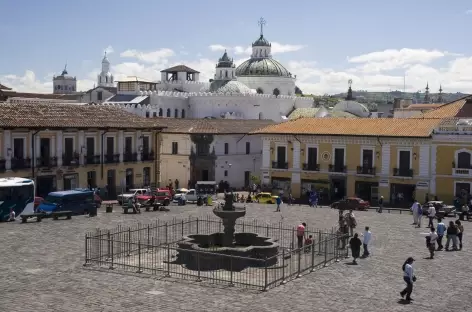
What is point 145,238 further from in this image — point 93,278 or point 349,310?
point 349,310

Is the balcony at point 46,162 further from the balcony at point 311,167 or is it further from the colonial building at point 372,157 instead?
the balcony at point 311,167

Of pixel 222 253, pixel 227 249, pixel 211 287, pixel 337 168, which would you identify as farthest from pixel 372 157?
pixel 211 287

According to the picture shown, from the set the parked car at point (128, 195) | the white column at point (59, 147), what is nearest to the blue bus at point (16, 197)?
the parked car at point (128, 195)

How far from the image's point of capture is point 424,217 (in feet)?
114

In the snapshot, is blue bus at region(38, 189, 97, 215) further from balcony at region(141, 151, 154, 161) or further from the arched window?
the arched window

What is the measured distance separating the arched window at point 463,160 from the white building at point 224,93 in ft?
100

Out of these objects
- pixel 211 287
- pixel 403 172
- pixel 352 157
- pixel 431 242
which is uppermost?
pixel 352 157

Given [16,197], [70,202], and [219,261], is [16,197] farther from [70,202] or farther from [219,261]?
[219,261]

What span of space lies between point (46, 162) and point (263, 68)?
4507cm

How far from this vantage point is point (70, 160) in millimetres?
39562

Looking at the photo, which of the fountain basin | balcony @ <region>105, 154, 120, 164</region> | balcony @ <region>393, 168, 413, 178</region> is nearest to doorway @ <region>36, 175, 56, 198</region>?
balcony @ <region>105, 154, 120, 164</region>

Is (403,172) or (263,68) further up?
(263,68)

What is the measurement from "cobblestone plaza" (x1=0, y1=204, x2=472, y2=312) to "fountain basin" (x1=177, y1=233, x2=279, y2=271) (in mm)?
1401

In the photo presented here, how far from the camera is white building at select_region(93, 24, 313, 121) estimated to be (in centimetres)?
6812
